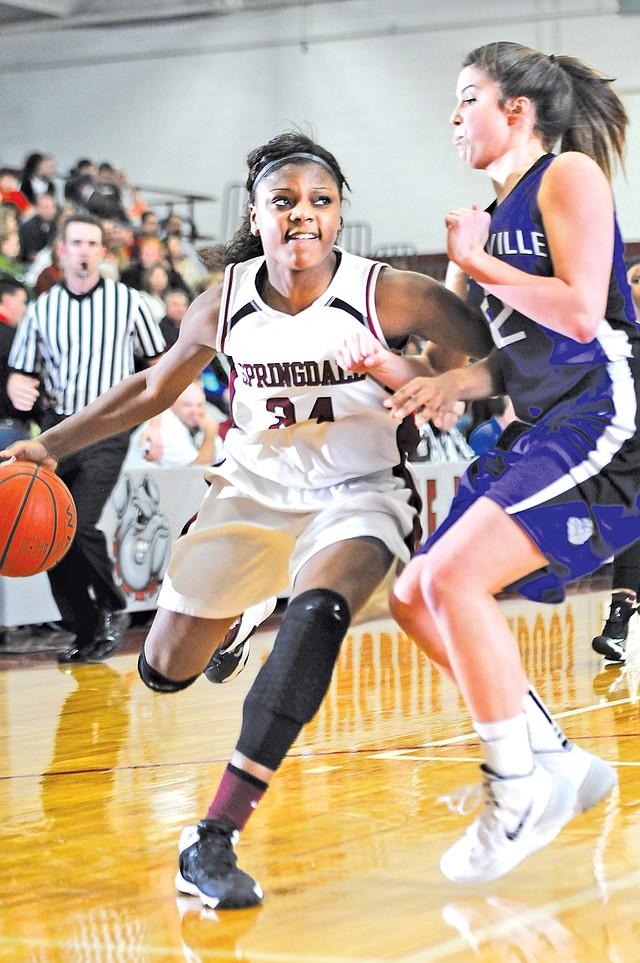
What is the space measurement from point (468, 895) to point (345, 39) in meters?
16.3

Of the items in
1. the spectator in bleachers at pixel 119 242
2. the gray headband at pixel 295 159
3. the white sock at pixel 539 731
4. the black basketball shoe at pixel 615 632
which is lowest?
the black basketball shoe at pixel 615 632

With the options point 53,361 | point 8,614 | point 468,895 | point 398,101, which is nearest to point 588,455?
point 468,895

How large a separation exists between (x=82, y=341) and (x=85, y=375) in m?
0.16

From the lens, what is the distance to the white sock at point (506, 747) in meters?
2.68

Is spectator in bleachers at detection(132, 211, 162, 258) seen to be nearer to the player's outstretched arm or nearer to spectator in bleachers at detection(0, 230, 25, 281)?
spectator in bleachers at detection(0, 230, 25, 281)

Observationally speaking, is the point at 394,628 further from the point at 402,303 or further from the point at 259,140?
the point at 259,140

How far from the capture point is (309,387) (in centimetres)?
321

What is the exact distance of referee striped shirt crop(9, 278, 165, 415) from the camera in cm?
654

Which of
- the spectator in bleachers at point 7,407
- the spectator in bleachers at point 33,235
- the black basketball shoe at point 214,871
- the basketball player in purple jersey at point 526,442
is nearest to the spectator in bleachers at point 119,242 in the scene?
the spectator in bleachers at point 33,235

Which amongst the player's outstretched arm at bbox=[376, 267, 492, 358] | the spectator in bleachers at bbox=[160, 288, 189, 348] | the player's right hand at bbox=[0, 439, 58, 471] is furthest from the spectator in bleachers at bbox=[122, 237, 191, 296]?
the player's outstretched arm at bbox=[376, 267, 492, 358]

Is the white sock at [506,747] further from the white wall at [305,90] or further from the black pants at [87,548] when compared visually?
the white wall at [305,90]

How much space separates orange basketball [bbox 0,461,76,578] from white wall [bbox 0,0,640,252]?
1290 cm

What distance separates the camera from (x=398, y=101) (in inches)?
692

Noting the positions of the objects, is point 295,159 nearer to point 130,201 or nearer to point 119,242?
point 119,242
